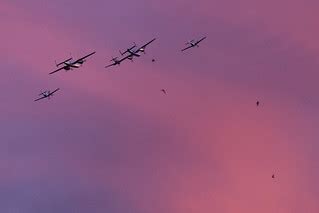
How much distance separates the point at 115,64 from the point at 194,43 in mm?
24667

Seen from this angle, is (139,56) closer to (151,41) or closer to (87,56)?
(151,41)

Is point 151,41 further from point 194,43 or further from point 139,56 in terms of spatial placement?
point 194,43

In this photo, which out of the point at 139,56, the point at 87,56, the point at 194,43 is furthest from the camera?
the point at 194,43

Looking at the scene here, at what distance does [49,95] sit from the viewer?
605 feet

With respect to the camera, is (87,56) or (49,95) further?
(49,95)

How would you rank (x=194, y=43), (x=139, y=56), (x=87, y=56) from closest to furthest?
(x=87, y=56) < (x=139, y=56) < (x=194, y=43)

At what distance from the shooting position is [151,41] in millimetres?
175625

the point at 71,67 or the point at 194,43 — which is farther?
the point at 194,43

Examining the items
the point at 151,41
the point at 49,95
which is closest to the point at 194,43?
the point at 151,41

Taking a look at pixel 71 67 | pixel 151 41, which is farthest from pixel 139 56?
pixel 71 67

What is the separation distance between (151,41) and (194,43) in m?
18.7

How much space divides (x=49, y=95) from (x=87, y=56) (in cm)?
3107

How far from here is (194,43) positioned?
191000 millimetres

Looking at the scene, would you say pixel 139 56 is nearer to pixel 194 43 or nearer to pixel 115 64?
pixel 115 64
